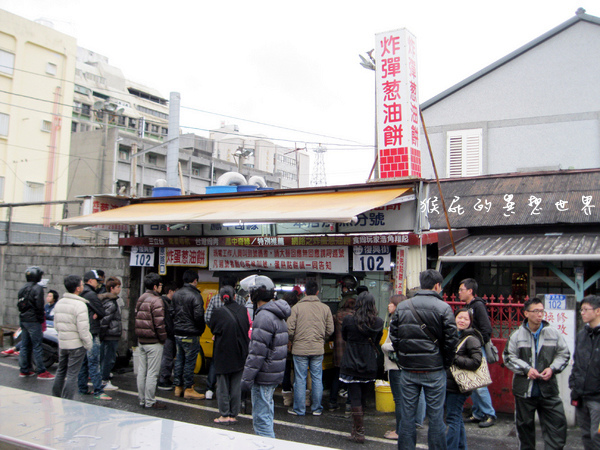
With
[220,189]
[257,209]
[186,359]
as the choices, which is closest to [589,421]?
[257,209]

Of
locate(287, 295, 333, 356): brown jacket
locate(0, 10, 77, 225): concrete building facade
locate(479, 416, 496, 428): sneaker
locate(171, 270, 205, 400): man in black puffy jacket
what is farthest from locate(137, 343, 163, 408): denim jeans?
locate(0, 10, 77, 225): concrete building facade

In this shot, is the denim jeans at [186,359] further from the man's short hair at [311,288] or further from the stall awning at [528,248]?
the stall awning at [528,248]

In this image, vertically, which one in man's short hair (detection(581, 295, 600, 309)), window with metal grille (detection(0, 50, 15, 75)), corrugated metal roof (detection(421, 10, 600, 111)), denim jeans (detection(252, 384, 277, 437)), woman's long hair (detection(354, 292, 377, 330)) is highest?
window with metal grille (detection(0, 50, 15, 75))

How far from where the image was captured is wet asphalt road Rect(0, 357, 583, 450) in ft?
20.6

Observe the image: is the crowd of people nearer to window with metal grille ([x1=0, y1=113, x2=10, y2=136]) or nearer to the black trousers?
the black trousers

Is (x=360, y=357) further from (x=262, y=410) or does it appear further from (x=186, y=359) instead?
(x=186, y=359)

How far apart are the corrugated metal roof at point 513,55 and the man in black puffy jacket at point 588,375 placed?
1120 centimetres

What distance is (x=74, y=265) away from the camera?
487 inches

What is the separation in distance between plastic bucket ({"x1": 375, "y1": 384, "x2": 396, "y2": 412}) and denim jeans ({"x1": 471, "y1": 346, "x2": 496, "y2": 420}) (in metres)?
1.21

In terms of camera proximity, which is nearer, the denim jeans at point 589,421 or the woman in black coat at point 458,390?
the denim jeans at point 589,421

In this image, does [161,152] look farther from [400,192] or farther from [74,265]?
[400,192]

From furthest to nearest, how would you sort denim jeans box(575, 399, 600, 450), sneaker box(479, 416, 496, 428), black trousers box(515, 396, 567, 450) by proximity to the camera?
sneaker box(479, 416, 496, 428)
black trousers box(515, 396, 567, 450)
denim jeans box(575, 399, 600, 450)

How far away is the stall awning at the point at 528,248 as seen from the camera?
819 cm

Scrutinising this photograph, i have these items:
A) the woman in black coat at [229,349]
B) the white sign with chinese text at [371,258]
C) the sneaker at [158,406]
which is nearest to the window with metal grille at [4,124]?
the sneaker at [158,406]
